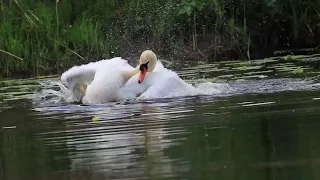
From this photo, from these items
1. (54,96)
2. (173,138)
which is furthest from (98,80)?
(173,138)

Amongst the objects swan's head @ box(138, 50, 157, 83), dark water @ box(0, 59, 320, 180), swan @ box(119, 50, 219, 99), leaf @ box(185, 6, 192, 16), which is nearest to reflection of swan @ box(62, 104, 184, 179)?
dark water @ box(0, 59, 320, 180)

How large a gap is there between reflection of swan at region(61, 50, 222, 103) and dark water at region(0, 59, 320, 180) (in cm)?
48

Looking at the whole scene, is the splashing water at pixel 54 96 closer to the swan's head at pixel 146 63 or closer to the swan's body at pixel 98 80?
the swan's body at pixel 98 80

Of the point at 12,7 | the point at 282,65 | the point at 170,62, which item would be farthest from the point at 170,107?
the point at 12,7

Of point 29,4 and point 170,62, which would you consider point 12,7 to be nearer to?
point 29,4

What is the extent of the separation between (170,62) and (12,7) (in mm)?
3712

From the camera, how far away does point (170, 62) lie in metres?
15.9

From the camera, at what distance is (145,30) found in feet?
56.2

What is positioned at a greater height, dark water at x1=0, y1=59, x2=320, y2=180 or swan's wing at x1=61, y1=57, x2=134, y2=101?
swan's wing at x1=61, y1=57, x2=134, y2=101

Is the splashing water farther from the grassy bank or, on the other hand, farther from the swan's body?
the grassy bank

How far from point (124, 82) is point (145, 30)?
24.1 ft

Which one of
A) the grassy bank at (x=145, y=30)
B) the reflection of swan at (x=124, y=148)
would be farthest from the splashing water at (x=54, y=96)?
the grassy bank at (x=145, y=30)

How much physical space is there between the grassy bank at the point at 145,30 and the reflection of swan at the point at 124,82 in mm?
5122

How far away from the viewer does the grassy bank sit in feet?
51.4
